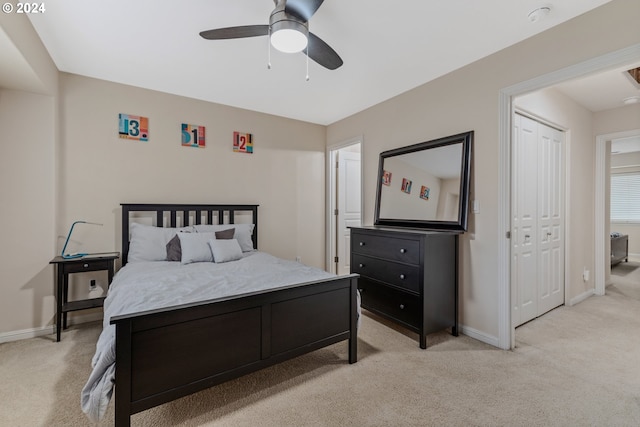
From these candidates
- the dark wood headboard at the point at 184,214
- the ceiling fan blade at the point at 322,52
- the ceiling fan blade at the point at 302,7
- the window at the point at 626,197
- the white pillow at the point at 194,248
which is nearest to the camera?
the ceiling fan blade at the point at 302,7

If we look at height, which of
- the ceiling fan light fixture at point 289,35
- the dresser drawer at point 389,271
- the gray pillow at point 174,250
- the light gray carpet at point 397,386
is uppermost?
the ceiling fan light fixture at point 289,35

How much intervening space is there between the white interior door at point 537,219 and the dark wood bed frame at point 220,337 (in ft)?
6.29

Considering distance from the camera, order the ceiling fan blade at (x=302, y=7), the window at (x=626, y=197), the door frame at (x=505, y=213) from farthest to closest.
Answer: the window at (x=626, y=197)
the door frame at (x=505, y=213)
the ceiling fan blade at (x=302, y=7)

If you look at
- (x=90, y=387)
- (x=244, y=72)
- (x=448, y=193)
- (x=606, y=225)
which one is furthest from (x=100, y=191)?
(x=606, y=225)

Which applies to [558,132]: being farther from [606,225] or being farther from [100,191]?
[100,191]

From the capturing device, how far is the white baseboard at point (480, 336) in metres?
2.57

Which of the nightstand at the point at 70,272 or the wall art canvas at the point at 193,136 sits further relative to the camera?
the wall art canvas at the point at 193,136

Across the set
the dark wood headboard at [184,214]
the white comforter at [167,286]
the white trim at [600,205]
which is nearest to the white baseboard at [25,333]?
the dark wood headboard at [184,214]

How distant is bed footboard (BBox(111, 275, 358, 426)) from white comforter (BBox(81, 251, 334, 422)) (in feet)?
0.28

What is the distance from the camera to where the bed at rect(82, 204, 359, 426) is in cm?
146

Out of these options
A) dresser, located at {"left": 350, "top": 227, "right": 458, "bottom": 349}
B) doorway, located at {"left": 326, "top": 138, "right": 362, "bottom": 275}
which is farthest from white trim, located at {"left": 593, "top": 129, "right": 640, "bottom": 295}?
doorway, located at {"left": 326, "top": 138, "right": 362, "bottom": 275}

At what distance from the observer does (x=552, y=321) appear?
3113mm

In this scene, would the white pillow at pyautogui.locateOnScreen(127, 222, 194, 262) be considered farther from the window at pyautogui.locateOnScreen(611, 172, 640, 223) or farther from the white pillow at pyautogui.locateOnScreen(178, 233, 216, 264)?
the window at pyautogui.locateOnScreen(611, 172, 640, 223)

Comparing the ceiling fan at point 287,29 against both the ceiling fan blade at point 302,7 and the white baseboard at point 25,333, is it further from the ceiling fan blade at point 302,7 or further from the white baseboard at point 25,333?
the white baseboard at point 25,333
